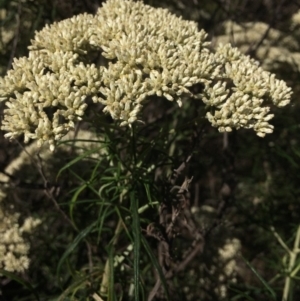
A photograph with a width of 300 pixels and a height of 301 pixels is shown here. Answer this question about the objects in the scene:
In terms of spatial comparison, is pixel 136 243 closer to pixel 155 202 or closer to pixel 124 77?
pixel 155 202

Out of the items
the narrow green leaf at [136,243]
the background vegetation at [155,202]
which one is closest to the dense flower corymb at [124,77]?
the background vegetation at [155,202]

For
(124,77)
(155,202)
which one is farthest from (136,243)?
(124,77)

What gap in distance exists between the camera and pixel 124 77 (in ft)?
6.41

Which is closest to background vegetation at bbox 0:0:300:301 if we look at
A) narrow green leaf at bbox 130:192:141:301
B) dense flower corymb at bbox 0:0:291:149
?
narrow green leaf at bbox 130:192:141:301

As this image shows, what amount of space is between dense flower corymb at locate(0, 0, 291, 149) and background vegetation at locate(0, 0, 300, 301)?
0.50 feet

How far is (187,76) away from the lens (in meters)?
2.05

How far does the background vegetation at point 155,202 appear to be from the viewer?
226 centimetres

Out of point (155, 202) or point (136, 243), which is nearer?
point (136, 243)

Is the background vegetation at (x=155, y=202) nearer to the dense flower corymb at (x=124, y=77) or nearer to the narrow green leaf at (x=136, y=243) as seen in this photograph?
the narrow green leaf at (x=136, y=243)

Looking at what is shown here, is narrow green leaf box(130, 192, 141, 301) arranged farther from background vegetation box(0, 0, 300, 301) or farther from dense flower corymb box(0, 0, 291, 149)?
dense flower corymb box(0, 0, 291, 149)

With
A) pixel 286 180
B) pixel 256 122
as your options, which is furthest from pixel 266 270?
pixel 256 122

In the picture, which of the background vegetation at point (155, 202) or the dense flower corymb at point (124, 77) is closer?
the dense flower corymb at point (124, 77)

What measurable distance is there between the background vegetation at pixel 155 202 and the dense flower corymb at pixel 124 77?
0.15 metres

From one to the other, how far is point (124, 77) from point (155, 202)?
1.72ft
